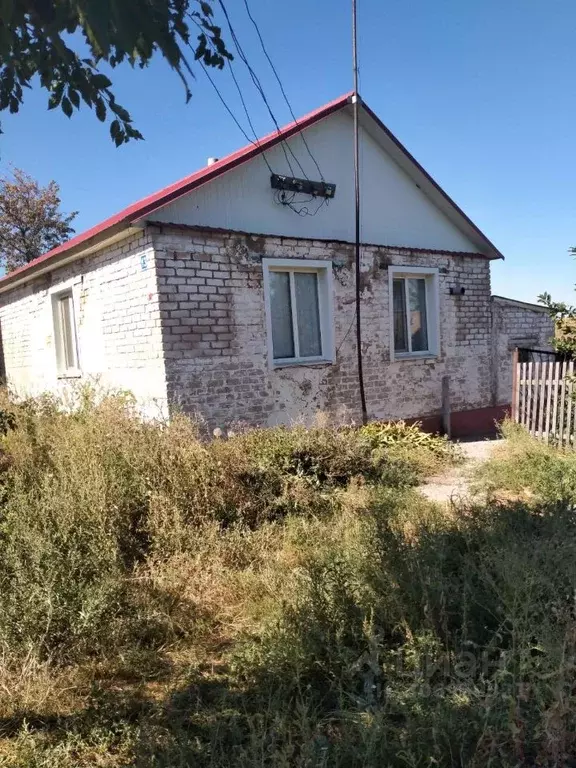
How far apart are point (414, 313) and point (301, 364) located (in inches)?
104

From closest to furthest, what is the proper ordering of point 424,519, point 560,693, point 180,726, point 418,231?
point 560,693 < point 180,726 < point 424,519 < point 418,231

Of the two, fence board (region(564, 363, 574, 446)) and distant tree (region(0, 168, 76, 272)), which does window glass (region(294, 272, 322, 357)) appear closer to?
fence board (region(564, 363, 574, 446))

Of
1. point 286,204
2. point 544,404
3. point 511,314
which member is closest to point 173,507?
point 286,204

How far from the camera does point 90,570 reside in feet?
10.4

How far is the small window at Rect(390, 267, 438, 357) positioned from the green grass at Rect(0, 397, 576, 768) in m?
4.26

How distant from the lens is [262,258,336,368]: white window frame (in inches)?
273

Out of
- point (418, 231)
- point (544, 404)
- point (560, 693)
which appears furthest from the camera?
point (418, 231)

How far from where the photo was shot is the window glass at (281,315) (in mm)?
7203

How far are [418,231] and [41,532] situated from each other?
7.48m

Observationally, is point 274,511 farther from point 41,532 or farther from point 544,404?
point 544,404

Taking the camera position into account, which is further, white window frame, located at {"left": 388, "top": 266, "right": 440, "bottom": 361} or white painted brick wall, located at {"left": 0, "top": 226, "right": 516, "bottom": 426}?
white window frame, located at {"left": 388, "top": 266, "right": 440, "bottom": 361}

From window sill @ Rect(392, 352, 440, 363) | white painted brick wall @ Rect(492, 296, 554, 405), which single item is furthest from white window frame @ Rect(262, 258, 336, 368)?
white painted brick wall @ Rect(492, 296, 554, 405)

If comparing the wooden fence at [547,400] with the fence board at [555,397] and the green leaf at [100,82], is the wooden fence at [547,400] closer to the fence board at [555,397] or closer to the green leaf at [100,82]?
the fence board at [555,397]

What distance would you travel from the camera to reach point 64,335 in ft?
28.9
